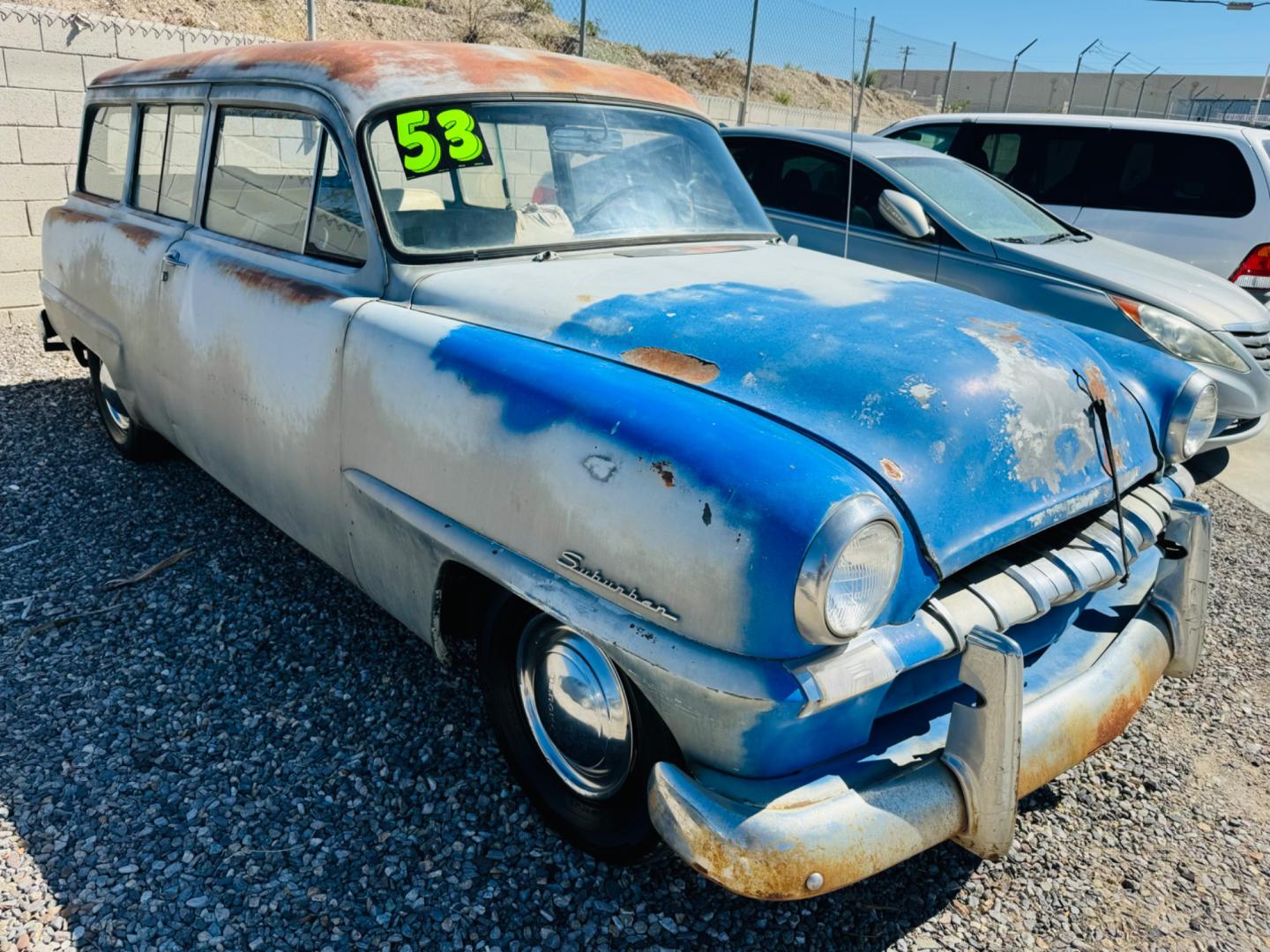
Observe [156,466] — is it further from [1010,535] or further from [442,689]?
[1010,535]

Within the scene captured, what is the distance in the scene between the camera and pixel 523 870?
2244mm

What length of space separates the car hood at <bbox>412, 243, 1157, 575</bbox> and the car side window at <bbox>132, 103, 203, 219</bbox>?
1.59 meters

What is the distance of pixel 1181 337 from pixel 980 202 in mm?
1484

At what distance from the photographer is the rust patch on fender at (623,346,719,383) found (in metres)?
2.09

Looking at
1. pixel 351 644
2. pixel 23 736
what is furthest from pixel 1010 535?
pixel 23 736

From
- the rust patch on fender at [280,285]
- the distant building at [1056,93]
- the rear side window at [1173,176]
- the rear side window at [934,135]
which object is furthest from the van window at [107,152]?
the distant building at [1056,93]

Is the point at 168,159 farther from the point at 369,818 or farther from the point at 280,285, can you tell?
the point at 369,818

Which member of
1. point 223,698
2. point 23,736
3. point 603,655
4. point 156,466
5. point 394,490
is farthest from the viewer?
point 156,466

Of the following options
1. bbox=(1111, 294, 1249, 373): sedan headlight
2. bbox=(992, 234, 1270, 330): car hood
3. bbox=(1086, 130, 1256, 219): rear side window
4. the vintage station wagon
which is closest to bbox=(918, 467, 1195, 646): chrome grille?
the vintage station wagon

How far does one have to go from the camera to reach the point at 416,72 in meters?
2.86

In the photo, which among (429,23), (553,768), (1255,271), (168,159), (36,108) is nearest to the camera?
(553,768)

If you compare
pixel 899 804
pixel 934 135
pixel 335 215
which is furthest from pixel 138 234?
pixel 934 135

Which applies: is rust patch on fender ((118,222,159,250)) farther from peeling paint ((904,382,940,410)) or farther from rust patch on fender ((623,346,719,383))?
peeling paint ((904,382,940,410))

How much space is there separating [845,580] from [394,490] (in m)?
1.24
